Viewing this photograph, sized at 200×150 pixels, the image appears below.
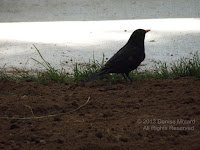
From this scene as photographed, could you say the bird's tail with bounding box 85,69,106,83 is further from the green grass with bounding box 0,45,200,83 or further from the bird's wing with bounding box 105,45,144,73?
the green grass with bounding box 0,45,200,83

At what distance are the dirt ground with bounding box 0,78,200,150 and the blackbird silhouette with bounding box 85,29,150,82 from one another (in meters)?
0.15

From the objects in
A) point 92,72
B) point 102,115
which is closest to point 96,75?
point 92,72

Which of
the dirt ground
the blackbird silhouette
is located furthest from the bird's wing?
the dirt ground

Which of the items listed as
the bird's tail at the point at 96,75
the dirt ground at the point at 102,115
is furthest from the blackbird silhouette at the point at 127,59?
the dirt ground at the point at 102,115

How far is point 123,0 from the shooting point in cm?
942

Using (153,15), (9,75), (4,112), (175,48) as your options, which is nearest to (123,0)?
(153,15)

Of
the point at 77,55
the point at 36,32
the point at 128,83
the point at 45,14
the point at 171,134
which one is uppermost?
the point at 45,14

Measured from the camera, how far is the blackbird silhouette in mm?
4234

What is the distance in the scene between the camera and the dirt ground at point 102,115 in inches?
103

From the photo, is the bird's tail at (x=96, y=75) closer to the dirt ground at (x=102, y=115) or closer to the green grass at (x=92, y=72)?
the dirt ground at (x=102, y=115)

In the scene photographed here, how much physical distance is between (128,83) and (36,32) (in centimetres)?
313

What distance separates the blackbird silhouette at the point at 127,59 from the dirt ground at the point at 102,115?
0.15 m

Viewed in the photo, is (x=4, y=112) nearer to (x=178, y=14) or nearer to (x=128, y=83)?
(x=128, y=83)

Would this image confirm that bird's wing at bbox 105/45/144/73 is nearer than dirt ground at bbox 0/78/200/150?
No
